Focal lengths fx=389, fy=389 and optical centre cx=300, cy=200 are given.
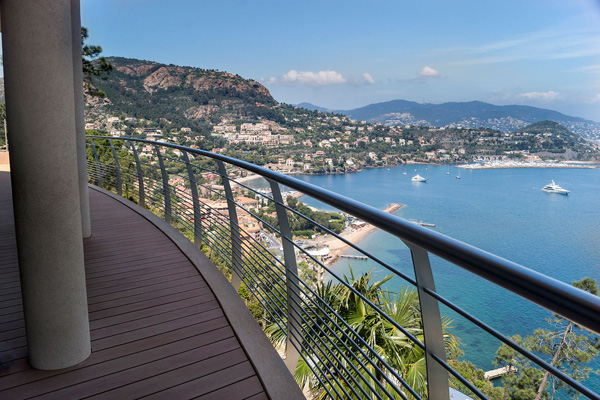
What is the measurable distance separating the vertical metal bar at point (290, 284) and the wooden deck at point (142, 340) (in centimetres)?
24

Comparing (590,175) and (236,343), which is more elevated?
(236,343)

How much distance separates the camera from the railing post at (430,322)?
3.28 feet

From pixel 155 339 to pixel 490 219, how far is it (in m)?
45.6

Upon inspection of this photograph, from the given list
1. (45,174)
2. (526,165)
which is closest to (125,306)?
(45,174)

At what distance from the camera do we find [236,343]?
217 centimetres

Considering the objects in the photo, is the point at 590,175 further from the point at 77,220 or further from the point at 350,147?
the point at 77,220

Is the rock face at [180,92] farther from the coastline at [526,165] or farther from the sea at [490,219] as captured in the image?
the coastline at [526,165]

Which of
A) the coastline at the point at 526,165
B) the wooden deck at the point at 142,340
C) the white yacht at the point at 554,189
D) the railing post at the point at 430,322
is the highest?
the railing post at the point at 430,322

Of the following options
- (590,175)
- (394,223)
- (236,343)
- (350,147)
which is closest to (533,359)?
(394,223)

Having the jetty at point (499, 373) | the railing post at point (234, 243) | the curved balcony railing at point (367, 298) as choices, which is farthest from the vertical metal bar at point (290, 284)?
the jetty at point (499, 373)

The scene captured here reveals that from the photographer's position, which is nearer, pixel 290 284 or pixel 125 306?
A: pixel 290 284

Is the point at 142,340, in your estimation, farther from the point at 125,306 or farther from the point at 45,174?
the point at 45,174

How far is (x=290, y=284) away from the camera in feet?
6.51

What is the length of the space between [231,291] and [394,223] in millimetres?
1994
